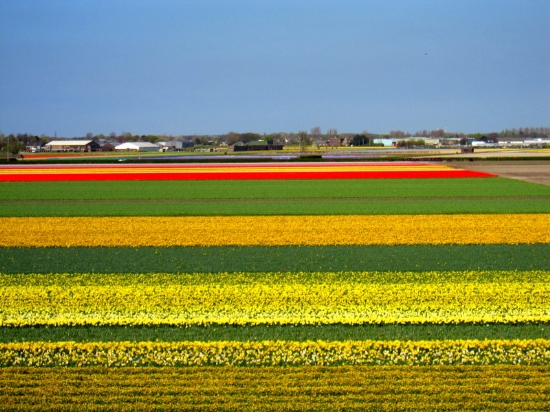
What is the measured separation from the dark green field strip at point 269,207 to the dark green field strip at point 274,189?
244 centimetres

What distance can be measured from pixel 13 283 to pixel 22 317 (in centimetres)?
306

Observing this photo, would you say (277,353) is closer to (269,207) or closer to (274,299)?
(274,299)

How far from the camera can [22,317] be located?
12.4 m

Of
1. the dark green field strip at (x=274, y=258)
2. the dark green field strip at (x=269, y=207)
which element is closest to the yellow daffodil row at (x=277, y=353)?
the dark green field strip at (x=274, y=258)

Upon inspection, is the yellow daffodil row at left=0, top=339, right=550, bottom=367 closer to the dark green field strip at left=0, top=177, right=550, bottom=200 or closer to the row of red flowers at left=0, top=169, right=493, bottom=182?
the dark green field strip at left=0, top=177, right=550, bottom=200

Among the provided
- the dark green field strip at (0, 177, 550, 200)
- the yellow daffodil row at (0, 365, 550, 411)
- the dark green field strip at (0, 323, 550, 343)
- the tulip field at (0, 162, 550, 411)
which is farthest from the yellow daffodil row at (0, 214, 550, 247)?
the yellow daffodil row at (0, 365, 550, 411)

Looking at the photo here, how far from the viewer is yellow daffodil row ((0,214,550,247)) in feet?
68.1

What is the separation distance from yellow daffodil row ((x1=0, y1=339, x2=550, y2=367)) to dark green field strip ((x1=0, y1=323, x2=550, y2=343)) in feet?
1.05

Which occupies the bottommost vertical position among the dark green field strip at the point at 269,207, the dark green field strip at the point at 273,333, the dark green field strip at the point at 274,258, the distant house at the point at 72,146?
the dark green field strip at the point at 273,333

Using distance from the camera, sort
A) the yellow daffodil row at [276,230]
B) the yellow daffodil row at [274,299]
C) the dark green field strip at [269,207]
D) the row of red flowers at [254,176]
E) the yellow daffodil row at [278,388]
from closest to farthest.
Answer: the yellow daffodil row at [278,388]
the yellow daffodil row at [274,299]
the yellow daffodil row at [276,230]
the dark green field strip at [269,207]
the row of red flowers at [254,176]

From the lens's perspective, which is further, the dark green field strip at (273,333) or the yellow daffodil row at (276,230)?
the yellow daffodil row at (276,230)

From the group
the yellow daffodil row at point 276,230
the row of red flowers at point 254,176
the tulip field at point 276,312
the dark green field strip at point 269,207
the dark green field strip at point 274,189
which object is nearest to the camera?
the tulip field at point 276,312

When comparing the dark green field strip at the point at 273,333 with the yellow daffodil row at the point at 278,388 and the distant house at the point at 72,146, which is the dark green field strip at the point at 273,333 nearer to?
the yellow daffodil row at the point at 278,388

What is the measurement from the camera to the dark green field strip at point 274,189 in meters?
35.5
